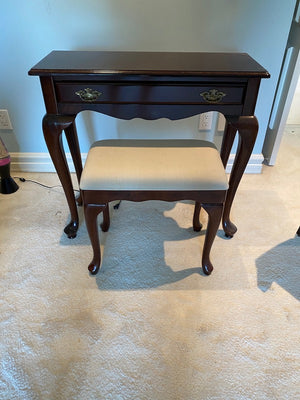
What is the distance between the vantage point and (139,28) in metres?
1.44

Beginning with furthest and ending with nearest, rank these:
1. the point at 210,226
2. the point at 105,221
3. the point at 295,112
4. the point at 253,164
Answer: the point at 295,112
the point at 253,164
the point at 105,221
the point at 210,226

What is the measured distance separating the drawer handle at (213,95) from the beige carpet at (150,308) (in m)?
0.62

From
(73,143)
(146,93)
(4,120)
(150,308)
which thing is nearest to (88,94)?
(146,93)

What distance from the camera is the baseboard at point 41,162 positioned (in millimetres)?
1834

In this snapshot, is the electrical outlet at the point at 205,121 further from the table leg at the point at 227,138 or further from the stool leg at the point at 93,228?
the stool leg at the point at 93,228

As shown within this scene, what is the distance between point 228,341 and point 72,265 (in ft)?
2.20

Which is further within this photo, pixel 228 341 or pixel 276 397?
pixel 228 341

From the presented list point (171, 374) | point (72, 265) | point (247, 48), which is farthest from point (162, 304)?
point (247, 48)

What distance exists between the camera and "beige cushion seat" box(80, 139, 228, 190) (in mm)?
1015

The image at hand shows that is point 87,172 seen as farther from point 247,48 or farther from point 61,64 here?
point 247,48

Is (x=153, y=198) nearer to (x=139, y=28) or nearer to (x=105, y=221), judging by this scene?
(x=105, y=221)

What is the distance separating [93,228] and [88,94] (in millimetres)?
478

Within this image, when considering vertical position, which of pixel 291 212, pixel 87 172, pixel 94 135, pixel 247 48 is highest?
pixel 247 48

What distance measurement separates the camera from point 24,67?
1566 mm
